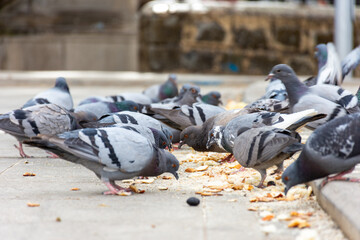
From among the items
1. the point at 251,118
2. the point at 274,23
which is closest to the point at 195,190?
the point at 251,118

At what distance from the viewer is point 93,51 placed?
788 inches

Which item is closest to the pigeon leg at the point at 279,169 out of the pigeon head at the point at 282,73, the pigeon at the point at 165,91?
the pigeon head at the point at 282,73

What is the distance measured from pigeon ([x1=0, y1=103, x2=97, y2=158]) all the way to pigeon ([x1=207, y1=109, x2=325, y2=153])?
134cm

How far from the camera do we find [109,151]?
14.3ft

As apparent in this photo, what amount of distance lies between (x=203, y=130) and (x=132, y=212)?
2.31 m

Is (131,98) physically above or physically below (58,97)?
below

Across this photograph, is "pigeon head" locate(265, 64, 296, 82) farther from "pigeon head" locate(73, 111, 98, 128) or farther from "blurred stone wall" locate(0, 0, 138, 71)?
"blurred stone wall" locate(0, 0, 138, 71)

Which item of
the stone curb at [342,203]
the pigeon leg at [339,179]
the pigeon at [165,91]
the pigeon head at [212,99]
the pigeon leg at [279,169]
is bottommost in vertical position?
the pigeon at [165,91]

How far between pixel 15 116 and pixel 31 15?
1464 centimetres

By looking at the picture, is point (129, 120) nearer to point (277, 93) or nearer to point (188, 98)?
point (277, 93)

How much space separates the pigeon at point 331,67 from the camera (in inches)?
298

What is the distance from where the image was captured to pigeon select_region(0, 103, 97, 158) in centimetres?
573

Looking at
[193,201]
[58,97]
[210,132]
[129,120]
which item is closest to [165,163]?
[193,201]

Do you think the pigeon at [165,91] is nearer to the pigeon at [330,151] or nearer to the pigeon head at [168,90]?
the pigeon head at [168,90]
